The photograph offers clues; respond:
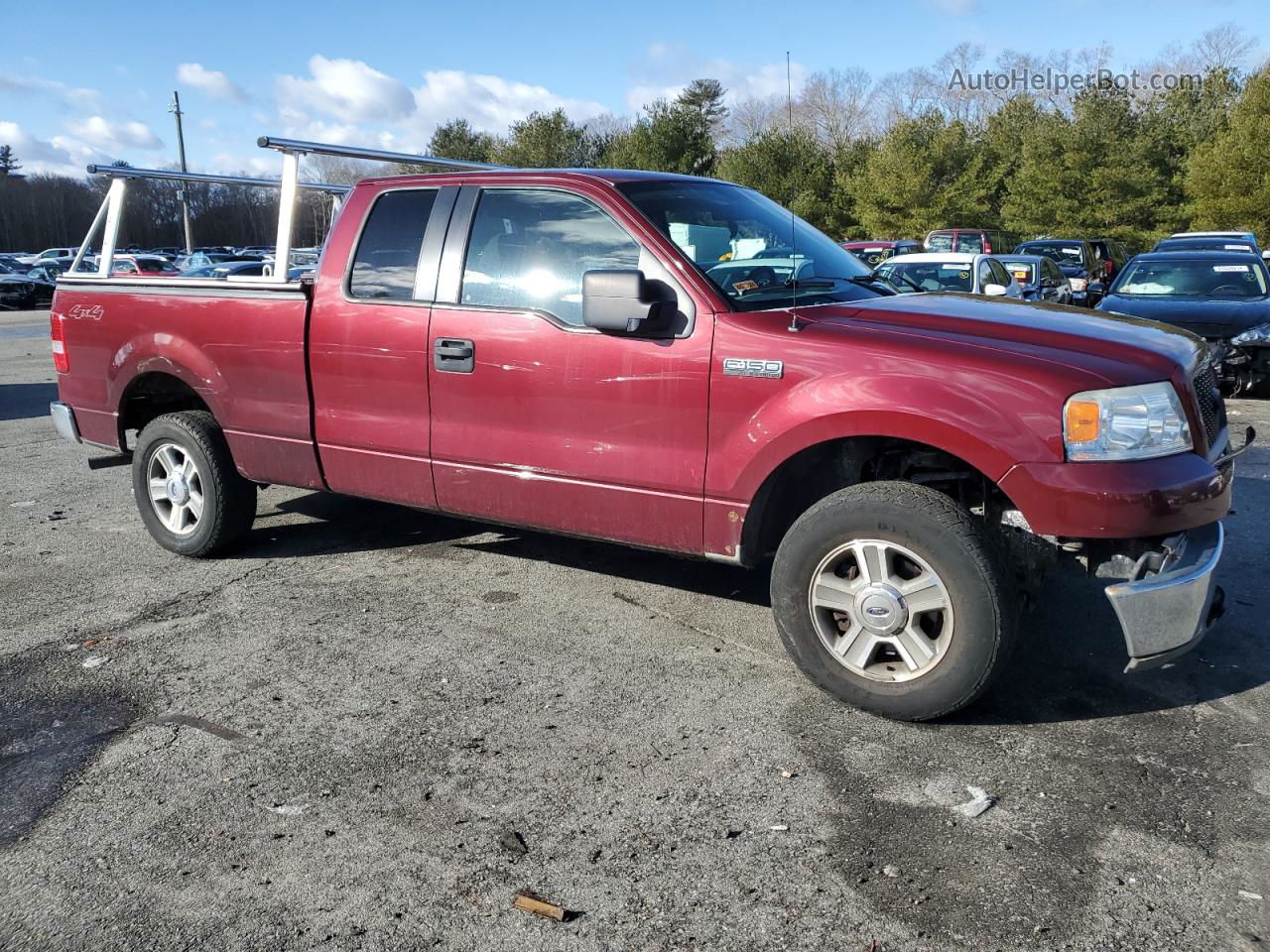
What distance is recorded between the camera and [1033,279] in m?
14.2

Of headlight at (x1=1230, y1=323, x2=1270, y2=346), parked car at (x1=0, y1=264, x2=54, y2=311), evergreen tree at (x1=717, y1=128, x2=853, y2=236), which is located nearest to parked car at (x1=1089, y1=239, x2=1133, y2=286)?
evergreen tree at (x1=717, y1=128, x2=853, y2=236)

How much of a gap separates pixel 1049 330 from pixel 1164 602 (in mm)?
1051

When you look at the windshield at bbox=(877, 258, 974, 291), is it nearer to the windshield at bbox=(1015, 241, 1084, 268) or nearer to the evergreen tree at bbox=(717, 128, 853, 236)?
the windshield at bbox=(1015, 241, 1084, 268)

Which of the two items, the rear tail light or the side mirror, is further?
the rear tail light

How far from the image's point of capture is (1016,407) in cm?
342

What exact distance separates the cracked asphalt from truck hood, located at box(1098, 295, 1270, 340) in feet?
22.5

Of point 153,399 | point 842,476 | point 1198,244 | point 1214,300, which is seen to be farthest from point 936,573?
point 1198,244

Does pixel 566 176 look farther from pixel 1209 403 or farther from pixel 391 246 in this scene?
pixel 1209 403

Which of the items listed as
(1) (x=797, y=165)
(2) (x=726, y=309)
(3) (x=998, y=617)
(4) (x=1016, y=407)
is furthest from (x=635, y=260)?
→ (1) (x=797, y=165)

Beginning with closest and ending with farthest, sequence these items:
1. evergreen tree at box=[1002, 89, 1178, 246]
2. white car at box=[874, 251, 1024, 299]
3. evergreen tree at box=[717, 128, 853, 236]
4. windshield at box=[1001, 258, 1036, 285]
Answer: white car at box=[874, 251, 1024, 299], windshield at box=[1001, 258, 1036, 285], evergreen tree at box=[717, 128, 853, 236], evergreen tree at box=[1002, 89, 1178, 246]

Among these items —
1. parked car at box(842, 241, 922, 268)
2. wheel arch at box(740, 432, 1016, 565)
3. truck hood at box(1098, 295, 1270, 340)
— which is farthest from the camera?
parked car at box(842, 241, 922, 268)

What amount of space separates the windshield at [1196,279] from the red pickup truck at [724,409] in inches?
356

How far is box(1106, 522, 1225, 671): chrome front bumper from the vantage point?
339 centimetres

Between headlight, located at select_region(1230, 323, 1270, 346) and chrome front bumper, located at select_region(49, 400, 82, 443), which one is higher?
headlight, located at select_region(1230, 323, 1270, 346)
